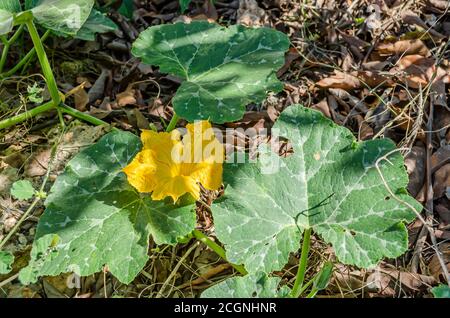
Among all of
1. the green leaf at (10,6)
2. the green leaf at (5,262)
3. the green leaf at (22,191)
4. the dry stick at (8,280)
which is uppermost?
the green leaf at (10,6)

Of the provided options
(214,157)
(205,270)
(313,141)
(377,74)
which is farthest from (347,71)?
(205,270)

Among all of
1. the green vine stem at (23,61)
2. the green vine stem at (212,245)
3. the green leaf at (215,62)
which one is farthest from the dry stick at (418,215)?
the green vine stem at (23,61)

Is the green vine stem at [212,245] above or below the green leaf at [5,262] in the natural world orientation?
below

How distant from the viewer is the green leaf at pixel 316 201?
2.20 m

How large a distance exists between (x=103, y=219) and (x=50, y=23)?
77 centimetres

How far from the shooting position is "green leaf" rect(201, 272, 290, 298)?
2.05 metres

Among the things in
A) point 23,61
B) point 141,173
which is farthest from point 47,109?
point 141,173

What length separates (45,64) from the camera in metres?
2.61

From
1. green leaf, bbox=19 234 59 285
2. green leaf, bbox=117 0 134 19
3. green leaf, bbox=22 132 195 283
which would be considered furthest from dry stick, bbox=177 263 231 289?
green leaf, bbox=117 0 134 19

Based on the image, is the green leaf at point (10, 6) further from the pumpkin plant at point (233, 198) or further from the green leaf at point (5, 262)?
the green leaf at point (5, 262)

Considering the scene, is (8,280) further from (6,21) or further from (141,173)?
(6,21)

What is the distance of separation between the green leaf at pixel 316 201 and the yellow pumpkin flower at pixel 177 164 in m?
0.08

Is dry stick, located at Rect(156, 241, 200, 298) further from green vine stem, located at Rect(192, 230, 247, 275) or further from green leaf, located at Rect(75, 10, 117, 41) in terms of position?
green leaf, located at Rect(75, 10, 117, 41)
